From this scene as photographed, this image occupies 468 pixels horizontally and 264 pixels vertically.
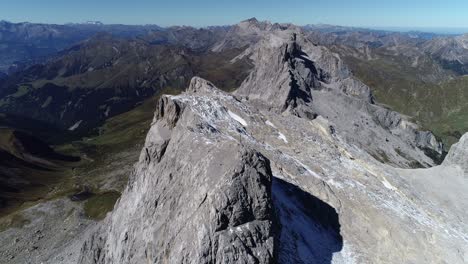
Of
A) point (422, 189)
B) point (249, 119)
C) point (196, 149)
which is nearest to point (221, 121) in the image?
point (249, 119)

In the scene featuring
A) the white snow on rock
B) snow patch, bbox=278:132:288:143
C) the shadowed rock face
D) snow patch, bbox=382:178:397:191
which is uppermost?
the white snow on rock

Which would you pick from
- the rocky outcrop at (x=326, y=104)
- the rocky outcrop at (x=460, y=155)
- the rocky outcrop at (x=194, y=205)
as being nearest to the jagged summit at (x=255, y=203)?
the rocky outcrop at (x=194, y=205)

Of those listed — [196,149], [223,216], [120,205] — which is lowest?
[120,205]

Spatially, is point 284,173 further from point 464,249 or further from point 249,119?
point 464,249

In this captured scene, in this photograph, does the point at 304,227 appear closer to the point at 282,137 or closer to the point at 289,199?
the point at 289,199

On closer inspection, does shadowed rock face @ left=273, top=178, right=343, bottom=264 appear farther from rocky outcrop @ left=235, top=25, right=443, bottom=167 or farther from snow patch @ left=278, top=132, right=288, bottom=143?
rocky outcrop @ left=235, top=25, right=443, bottom=167

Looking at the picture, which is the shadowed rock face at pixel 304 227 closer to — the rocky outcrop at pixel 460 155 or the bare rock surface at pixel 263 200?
the bare rock surface at pixel 263 200

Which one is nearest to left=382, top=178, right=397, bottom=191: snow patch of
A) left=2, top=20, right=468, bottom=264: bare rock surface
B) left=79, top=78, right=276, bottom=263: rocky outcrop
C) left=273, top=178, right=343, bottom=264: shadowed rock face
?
left=2, top=20, right=468, bottom=264: bare rock surface

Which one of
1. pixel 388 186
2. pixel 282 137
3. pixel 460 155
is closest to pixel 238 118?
pixel 282 137

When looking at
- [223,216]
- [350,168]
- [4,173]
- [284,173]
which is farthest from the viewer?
[4,173]
